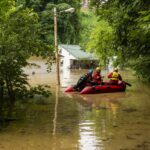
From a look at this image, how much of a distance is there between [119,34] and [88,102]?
4.52m

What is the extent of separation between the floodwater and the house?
133ft

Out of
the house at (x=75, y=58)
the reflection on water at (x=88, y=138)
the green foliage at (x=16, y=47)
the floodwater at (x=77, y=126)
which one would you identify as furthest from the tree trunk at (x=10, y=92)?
the house at (x=75, y=58)

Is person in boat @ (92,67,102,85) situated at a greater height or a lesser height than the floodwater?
greater

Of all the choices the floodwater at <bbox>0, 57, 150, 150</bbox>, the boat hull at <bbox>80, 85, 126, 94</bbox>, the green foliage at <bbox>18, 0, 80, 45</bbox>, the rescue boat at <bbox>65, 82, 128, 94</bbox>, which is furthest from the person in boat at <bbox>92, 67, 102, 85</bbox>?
the green foliage at <bbox>18, 0, 80, 45</bbox>

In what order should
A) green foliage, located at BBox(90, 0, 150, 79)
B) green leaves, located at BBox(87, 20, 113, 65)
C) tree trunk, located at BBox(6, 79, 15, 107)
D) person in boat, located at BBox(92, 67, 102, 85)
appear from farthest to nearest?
green leaves, located at BBox(87, 20, 113, 65) → person in boat, located at BBox(92, 67, 102, 85) → green foliage, located at BBox(90, 0, 150, 79) → tree trunk, located at BBox(6, 79, 15, 107)

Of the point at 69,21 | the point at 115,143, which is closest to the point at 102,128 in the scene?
the point at 115,143

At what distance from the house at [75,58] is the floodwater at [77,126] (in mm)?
40468

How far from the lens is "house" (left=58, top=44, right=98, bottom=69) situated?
60.8m

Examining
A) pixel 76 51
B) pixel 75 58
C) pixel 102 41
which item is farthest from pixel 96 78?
pixel 76 51

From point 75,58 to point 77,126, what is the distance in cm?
4778

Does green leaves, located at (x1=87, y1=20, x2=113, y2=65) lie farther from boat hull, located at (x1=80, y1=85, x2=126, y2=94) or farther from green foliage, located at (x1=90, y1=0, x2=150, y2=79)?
boat hull, located at (x1=80, y1=85, x2=126, y2=94)

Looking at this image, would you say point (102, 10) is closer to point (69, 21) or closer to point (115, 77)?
point (115, 77)

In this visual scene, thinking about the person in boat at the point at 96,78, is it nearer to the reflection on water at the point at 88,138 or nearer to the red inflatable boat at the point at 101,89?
the red inflatable boat at the point at 101,89

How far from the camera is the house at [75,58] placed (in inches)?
2394
